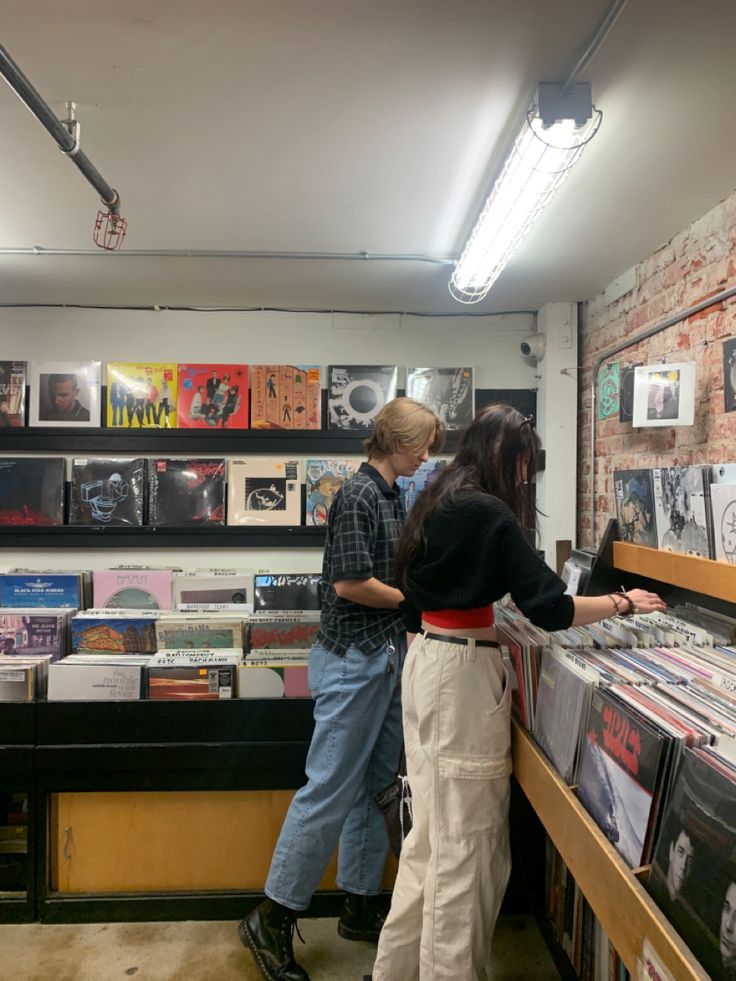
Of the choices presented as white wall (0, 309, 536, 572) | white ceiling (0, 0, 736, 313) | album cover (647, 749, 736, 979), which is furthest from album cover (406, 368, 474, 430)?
album cover (647, 749, 736, 979)

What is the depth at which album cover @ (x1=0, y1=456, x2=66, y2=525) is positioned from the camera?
9.19 ft

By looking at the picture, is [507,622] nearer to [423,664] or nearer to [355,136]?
[423,664]

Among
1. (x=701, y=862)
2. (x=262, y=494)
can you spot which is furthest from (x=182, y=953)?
(x=701, y=862)

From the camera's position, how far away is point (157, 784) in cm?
211

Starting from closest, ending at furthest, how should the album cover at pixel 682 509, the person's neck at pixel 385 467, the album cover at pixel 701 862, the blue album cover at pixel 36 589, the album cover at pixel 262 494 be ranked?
the album cover at pixel 701 862 < the album cover at pixel 682 509 < the person's neck at pixel 385 467 < the blue album cover at pixel 36 589 < the album cover at pixel 262 494

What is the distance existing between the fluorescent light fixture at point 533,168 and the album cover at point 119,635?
1.69m

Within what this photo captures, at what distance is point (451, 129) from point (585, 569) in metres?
1.33

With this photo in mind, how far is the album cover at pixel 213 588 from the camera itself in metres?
2.75

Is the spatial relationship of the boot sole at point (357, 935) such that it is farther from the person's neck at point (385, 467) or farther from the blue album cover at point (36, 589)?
the blue album cover at point (36, 589)

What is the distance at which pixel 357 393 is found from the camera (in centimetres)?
288

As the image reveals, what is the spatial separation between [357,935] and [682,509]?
161 centimetres

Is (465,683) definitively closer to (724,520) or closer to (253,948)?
(724,520)

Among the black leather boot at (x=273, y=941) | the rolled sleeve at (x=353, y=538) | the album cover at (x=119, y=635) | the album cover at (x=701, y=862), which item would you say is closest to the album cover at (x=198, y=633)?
the album cover at (x=119, y=635)

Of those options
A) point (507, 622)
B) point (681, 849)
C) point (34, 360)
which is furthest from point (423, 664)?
point (34, 360)
